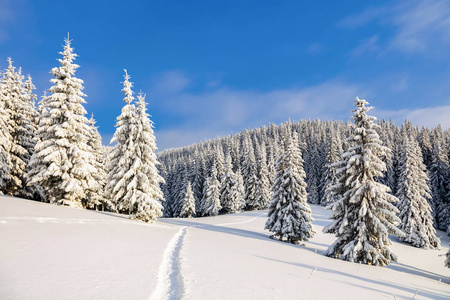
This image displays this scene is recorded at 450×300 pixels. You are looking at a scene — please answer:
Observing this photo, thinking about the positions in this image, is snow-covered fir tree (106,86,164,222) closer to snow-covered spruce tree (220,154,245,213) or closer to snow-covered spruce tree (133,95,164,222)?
snow-covered spruce tree (133,95,164,222)

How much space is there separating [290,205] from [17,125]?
31408mm

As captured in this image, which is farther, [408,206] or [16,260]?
[408,206]

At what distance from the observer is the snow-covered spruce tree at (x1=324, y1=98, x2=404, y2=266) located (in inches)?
674

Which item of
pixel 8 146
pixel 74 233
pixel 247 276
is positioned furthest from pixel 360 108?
pixel 8 146

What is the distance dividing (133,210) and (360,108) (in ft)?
71.9

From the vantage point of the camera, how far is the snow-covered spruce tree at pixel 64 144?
21.9 m

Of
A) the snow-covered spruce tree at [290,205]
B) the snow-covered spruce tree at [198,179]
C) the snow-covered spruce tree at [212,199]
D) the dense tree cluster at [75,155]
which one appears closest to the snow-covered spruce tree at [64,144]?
the dense tree cluster at [75,155]

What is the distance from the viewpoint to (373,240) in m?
17.5

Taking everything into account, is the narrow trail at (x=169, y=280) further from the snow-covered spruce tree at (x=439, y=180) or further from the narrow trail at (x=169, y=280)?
the snow-covered spruce tree at (x=439, y=180)

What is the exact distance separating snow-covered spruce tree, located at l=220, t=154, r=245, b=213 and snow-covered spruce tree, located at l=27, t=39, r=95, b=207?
40.8 m

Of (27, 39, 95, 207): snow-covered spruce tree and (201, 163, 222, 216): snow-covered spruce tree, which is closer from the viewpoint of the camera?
(27, 39, 95, 207): snow-covered spruce tree

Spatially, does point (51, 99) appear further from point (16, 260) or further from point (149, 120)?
point (16, 260)

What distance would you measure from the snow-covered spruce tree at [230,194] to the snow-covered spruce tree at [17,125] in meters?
40.8

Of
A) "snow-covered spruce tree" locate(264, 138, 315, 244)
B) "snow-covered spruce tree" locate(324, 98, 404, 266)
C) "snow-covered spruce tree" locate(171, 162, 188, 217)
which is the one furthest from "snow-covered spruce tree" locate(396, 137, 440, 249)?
"snow-covered spruce tree" locate(171, 162, 188, 217)
